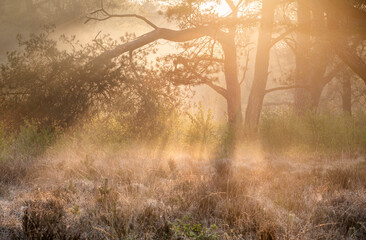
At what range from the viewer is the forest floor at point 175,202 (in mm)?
2869

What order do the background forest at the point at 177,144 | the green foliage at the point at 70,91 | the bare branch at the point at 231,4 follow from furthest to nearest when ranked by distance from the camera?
the bare branch at the point at 231,4, the green foliage at the point at 70,91, the background forest at the point at 177,144

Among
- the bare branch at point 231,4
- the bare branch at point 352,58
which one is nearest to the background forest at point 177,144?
the bare branch at point 352,58

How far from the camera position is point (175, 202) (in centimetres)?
364

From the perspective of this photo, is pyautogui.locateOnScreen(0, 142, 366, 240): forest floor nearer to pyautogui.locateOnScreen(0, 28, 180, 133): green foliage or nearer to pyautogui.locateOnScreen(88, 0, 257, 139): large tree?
pyautogui.locateOnScreen(0, 28, 180, 133): green foliage

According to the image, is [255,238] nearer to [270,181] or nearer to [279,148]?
[270,181]

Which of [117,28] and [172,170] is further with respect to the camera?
[117,28]

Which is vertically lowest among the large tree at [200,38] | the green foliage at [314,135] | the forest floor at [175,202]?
the forest floor at [175,202]

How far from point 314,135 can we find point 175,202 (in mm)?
5964

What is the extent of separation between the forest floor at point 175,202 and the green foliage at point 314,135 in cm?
246

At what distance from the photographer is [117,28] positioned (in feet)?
89.1

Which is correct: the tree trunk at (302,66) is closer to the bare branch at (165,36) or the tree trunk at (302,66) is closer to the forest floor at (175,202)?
the bare branch at (165,36)

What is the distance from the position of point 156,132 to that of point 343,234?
5954mm

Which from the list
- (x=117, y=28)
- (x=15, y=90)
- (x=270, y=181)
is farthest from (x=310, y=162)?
(x=117, y=28)

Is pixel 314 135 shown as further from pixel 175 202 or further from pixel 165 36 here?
pixel 175 202
